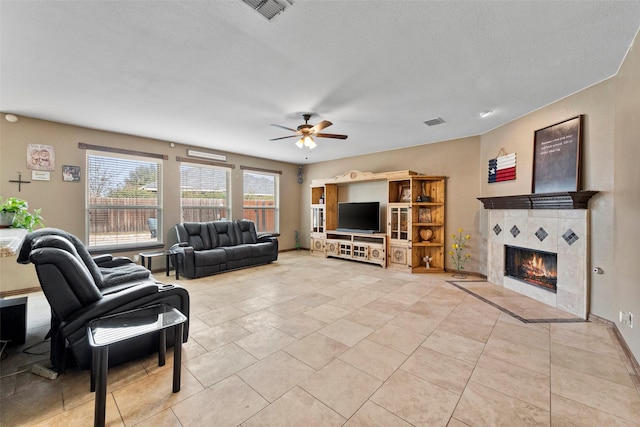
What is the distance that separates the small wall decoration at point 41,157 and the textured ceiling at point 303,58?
48cm

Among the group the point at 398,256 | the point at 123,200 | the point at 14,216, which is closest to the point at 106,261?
the point at 14,216

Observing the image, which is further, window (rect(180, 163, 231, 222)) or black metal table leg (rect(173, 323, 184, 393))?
window (rect(180, 163, 231, 222))

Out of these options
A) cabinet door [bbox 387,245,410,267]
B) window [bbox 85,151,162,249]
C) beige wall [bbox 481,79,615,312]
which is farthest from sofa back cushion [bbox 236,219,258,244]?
beige wall [bbox 481,79,615,312]

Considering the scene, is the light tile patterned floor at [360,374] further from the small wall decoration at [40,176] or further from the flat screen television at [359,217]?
the flat screen television at [359,217]

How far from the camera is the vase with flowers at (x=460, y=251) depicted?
203 inches

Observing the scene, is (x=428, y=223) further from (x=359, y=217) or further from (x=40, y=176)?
(x=40, y=176)

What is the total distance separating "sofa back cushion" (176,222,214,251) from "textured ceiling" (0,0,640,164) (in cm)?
215

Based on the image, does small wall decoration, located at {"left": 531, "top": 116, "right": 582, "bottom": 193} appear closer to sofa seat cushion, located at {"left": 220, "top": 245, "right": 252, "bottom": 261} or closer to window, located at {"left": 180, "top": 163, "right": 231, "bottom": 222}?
sofa seat cushion, located at {"left": 220, "top": 245, "right": 252, "bottom": 261}

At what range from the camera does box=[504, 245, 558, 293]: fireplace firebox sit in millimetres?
3619

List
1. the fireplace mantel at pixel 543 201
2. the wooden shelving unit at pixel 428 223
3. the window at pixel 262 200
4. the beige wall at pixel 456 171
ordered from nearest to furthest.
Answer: the fireplace mantel at pixel 543 201 → the beige wall at pixel 456 171 → the wooden shelving unit at pixel 428 223 → the window at pixel 262 200

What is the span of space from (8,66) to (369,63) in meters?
3.52

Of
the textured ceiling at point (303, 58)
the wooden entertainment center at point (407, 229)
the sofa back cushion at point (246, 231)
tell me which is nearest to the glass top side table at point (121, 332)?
the textured ceiling at point (303, 58)

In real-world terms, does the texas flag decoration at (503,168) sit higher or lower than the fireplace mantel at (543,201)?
higher

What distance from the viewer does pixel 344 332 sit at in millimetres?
2766
